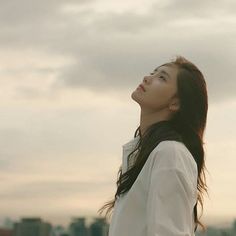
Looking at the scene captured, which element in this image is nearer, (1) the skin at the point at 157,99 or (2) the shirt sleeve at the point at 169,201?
(2) the shirt sleeve at the point at 169,201

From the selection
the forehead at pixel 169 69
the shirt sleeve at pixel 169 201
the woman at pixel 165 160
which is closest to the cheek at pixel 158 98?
the woman at pixel 165 160

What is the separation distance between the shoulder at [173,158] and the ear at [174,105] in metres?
0.26

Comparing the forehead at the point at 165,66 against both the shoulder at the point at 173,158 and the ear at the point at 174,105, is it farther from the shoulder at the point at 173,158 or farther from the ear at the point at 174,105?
the shoulder at the point at 173,158

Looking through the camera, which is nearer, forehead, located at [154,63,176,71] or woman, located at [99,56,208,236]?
woman, located at [99,56,208,236]

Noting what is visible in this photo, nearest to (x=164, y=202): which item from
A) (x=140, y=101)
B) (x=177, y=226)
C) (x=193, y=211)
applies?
(x=177, y=226)

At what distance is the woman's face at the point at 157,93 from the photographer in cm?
400

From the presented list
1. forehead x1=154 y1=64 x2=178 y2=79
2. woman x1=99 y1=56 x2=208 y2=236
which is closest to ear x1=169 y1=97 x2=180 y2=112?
woman x1=99 y1=56 x2=208 y2=236

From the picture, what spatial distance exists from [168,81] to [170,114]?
0.20 metres

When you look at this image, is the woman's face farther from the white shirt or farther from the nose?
the white shirt

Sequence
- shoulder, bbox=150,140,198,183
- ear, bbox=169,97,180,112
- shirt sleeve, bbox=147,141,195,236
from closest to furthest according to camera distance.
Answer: shirt sleeve, bbox=147,141,195,236 → shoulder, bbox=150,140,198,183 → ear, bbox=169,97,180,112

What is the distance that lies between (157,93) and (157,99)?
4 centimetres

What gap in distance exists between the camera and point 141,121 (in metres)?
4.09

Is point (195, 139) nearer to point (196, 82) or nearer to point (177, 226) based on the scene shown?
point (196, 82)

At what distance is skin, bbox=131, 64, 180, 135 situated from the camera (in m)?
4.00
